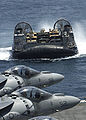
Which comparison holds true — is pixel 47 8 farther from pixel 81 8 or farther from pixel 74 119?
pixel 74 119

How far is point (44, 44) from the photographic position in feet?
290

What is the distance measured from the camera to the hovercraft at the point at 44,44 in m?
86.8

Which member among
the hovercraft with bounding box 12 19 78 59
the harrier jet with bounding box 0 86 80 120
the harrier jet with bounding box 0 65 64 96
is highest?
the hovercraft with bounding box 12 19 78 59

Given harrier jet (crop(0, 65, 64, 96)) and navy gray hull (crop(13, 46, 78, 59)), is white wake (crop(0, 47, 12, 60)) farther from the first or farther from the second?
harrier jet (crop(0, 65, 64, 96))

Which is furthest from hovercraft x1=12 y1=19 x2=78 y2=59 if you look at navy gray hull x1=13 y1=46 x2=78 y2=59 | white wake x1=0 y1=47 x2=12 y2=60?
white wake x1=0 y1=47 x2=12 y2=60

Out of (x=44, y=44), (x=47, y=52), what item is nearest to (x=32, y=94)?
(x=47, y=52)

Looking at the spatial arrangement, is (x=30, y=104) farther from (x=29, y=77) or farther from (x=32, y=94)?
(x=29, y=77)

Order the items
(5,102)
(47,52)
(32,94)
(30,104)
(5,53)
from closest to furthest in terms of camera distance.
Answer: (5,102) → (30,104) → (32,94) → (47,52) → (5,53)

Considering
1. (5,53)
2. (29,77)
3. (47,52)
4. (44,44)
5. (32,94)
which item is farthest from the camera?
(5,53)

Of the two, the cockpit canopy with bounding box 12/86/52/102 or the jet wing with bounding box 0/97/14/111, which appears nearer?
the jet wing with bounding box 0/97/14/111

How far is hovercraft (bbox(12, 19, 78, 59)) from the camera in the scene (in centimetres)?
8681

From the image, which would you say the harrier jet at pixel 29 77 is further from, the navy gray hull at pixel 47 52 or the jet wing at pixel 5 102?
the navy gray hull at pixel 47 52

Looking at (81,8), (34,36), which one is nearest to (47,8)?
(81,8)

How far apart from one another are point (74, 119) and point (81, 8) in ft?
310
